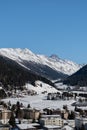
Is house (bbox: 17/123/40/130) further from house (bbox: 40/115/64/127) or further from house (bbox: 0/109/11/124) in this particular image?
house (bbox: 0/109/11/124)

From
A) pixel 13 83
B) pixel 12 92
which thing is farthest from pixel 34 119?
pixel 13 83

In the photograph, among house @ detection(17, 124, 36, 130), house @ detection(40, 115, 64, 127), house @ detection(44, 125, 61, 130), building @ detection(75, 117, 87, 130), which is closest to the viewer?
house @ detection(17, 124, 36, 130)

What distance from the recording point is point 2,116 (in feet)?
316

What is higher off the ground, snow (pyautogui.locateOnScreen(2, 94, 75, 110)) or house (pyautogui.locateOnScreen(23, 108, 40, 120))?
snow (pyautogui.locateOnScreen(2, 94, 75, 110))

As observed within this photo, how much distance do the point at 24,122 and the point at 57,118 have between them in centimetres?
632

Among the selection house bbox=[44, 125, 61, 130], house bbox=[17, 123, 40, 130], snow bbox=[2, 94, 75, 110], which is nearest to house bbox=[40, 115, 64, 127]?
house bbox=[17, 123, 40, 130]

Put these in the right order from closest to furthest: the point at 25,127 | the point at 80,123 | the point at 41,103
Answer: the point at 25,127, the point at 80,123, the point at 41,103

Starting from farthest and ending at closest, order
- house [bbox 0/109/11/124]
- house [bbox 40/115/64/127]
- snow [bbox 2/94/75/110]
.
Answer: snow [bbox 2/94/75/110] < house [bbox 0/109/11/124] < house [bbox 40/115/64/127]

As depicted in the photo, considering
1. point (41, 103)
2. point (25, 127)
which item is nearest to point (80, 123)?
point (25, 127)

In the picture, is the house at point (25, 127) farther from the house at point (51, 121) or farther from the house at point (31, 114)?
the house at point (31, 114)

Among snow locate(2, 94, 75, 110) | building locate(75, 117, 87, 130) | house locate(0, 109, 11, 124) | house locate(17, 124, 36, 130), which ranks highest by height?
snow locate(2, 94, 75, 110)

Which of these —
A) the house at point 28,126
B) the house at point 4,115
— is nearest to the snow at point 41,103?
the house at point 4,115

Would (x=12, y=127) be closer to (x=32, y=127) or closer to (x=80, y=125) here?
(x=32, y=127)

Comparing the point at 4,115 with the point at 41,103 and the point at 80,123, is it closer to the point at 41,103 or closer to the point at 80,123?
the point at 80,123
